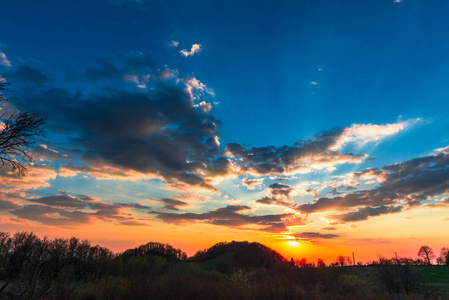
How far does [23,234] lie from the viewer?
8744cm

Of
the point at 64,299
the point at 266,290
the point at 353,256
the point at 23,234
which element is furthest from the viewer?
the point at 353,256

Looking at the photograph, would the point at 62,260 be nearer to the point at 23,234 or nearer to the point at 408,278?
the point at 23,234

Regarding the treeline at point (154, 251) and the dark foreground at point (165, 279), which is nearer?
the dark foreground at point (165, 279)

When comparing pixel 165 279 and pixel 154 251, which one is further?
pixel 154 251

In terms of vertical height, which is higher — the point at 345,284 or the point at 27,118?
the point at 27,118

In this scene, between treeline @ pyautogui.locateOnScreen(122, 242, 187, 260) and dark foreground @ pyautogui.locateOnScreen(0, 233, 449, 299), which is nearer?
dark foreground @ pyautogui.locateOnScreen(0, 233, 449, 299)

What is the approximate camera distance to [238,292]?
18.0 m

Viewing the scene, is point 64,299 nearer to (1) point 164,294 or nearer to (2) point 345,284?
(1) point 164,294

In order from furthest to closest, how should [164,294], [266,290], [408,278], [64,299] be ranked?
1. [408,278]
2. [266,290]
3. [164,294]
4. [64,299]

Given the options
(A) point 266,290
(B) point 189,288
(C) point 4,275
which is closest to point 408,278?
(A) point 266,290

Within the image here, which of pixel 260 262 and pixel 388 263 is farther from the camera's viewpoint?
pixel 260 262

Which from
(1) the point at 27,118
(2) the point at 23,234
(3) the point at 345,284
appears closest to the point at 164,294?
(1) the point at 27,118

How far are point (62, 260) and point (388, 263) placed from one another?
8102 centimetres

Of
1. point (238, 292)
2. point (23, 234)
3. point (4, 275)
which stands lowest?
point (4, 275)
